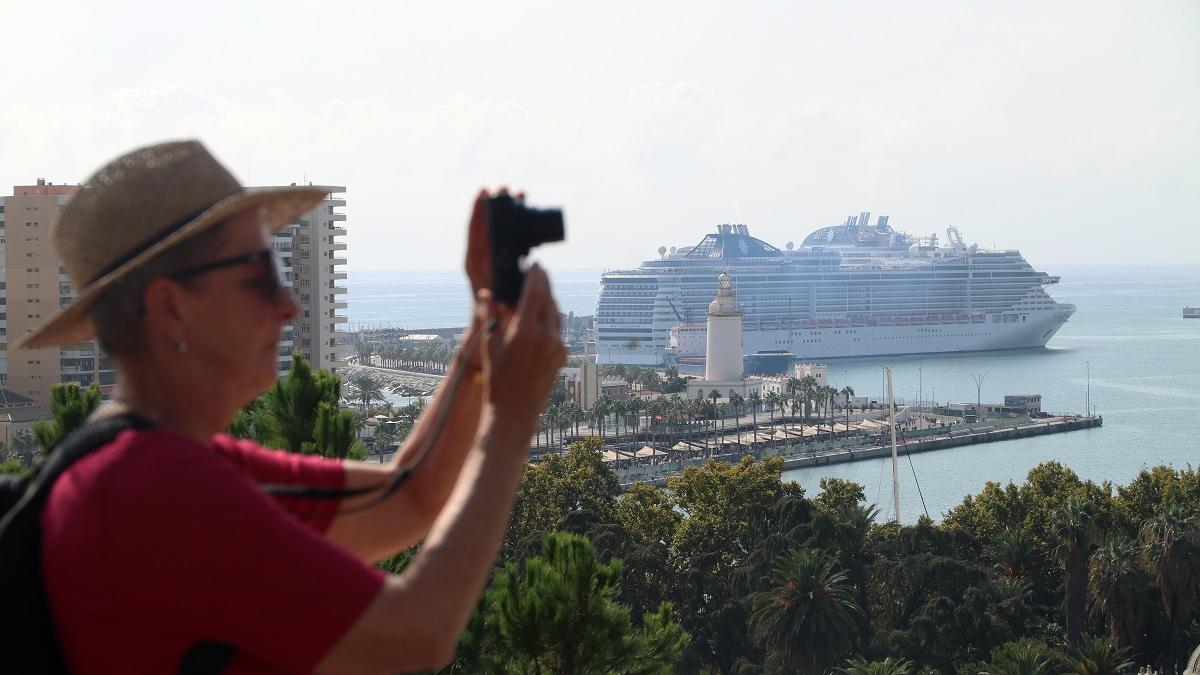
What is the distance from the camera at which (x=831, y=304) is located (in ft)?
197

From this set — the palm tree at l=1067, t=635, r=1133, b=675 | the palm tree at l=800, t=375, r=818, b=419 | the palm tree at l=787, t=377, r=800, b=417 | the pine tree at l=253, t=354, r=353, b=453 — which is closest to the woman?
the pine tree at l=253, t=354, r=353, b=453

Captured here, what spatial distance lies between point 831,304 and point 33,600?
197 ft

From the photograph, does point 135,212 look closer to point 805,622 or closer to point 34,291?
point 805,622

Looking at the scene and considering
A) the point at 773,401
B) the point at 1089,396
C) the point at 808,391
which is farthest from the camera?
the point at 1089,396

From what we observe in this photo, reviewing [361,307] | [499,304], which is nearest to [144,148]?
[499,304]

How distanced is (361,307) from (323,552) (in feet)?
533

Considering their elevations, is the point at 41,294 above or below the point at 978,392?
above

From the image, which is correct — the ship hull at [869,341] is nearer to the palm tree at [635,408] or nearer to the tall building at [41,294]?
the palm tree at [635,408]

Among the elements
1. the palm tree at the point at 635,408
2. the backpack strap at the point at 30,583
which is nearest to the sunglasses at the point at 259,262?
the backpack strap at the point at 30,583

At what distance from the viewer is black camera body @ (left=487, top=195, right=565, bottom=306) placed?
3.58ft

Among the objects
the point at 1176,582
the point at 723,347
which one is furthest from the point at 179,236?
the point at 723,347

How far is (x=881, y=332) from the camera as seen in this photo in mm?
58781

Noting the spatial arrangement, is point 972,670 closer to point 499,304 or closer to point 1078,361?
point 499,304

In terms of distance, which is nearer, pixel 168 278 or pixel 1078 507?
pixel 168 278
